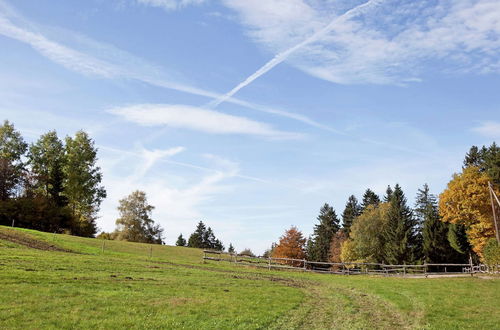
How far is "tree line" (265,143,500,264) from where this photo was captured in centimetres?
5669

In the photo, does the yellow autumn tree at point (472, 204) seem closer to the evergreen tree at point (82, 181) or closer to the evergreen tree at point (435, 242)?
the evergreen tree at point (435, 242)

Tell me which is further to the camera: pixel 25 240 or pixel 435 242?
pixel 435 242

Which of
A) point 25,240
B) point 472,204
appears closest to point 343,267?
point 472,204

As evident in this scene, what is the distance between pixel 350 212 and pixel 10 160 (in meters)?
90.1

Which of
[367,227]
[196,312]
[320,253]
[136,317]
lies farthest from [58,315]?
[320,253]

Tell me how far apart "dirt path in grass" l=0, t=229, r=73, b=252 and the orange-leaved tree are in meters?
59.2

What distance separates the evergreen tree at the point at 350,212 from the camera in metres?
118

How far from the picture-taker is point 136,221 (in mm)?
91875

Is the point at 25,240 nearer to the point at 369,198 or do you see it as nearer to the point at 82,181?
the point at 82,181

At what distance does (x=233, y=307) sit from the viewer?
A: 64.2 ft

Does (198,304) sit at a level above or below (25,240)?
below

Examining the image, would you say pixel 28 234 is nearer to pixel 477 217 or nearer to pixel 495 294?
pixel 495 294

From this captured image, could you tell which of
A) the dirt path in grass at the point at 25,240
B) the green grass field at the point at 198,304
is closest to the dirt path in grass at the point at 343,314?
the green grass field at the point at 198,304

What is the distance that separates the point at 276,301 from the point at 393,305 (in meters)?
6.72
